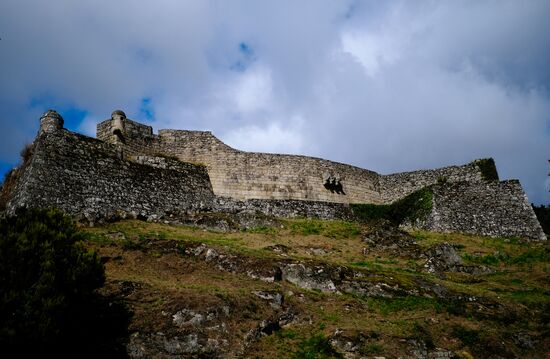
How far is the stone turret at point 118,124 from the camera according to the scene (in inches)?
1241

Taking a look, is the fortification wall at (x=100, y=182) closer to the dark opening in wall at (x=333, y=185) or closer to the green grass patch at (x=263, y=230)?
the green grass patch at (x=263, y=230)

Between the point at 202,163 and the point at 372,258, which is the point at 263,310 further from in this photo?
the point at 202,163

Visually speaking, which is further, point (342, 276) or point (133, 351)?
point (342, 276)

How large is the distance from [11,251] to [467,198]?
3209cm

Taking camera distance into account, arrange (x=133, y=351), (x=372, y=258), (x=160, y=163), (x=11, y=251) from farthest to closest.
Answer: (x=160, y=163), (x=372, y=258), (x=133, y=351), (x=11, y=251)

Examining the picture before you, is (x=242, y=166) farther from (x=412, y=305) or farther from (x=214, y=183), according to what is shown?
(x=412, y=305)

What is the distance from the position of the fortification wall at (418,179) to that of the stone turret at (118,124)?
22222mm

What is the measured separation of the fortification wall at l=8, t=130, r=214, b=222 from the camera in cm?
2459

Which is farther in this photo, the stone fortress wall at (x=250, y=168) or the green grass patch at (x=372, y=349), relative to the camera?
the stone fortress wall at (x=250, y=168)

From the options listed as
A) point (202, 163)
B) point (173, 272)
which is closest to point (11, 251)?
point (173, 272)

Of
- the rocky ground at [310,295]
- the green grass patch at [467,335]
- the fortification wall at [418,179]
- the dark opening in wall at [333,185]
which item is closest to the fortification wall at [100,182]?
the rocky ground at [310,295]

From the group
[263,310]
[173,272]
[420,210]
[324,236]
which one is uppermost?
[420,210]

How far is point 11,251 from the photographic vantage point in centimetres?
1186

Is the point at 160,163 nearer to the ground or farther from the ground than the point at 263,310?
farther from the ground
